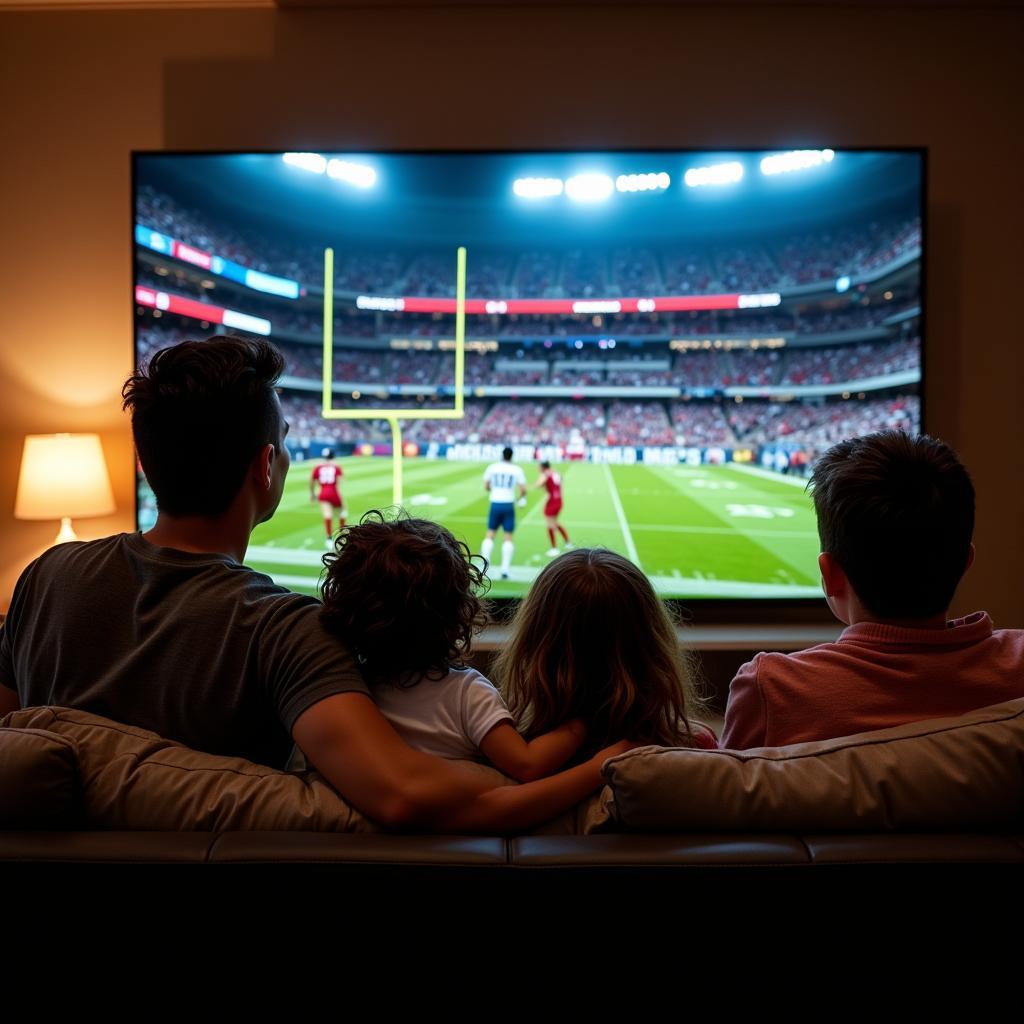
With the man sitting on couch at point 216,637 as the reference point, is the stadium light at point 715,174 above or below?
above

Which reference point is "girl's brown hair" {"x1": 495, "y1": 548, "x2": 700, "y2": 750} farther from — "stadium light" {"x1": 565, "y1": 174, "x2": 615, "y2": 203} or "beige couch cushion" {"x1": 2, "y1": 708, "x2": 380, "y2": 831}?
"stadium light" {"x1": 565, "y1": 174, "x2": 615, "y2": 203}

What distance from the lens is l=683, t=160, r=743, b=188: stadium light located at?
373 centimetres

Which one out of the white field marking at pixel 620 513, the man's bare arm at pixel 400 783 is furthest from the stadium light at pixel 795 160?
the man's bare arm at pixel 400 783

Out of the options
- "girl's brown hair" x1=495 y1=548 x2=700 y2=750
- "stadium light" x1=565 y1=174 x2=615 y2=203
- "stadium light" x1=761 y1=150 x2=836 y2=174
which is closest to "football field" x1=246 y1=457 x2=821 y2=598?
"stadium light" x1=565 y1=174 x2=615 y2=203

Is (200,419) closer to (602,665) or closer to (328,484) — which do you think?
(602,665)

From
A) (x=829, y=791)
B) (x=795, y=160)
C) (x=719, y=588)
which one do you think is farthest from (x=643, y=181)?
(x=829, y=791)

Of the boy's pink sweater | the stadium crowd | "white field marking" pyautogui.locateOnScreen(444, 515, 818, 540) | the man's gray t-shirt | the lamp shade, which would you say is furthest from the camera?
"white field marking" pyautogui.locateOnScreen(444, 515, 818, 540)

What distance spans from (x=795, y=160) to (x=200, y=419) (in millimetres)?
3313

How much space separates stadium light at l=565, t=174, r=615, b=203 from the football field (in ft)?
3.97

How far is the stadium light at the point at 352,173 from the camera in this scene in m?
3.71

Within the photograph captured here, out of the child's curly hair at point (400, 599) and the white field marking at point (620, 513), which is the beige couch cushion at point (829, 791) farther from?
the white field marking at point (620, 513)

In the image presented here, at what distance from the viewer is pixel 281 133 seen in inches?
153

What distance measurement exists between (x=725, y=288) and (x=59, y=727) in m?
3.38

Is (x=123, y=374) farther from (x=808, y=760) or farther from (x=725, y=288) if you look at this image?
(x=808, y=760)
